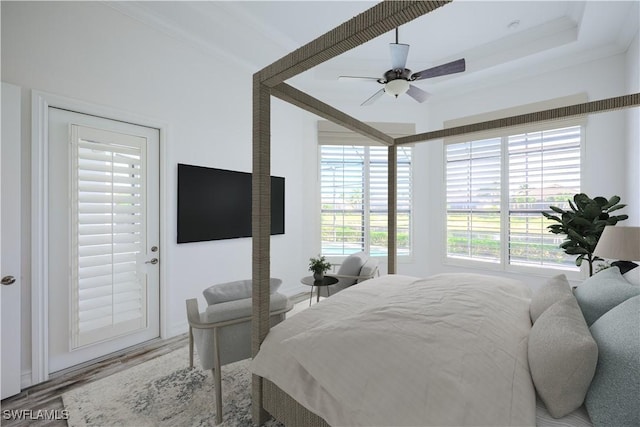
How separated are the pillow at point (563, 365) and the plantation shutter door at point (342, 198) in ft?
11.8

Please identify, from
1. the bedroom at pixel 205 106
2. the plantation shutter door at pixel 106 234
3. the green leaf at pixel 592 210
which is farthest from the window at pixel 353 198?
the plantation shutter door at pixel 106 234

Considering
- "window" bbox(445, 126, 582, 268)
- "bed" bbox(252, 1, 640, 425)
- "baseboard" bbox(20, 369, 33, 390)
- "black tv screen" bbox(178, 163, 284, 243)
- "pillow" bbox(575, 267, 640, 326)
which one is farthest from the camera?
"window" bbox(445, 126, 582, 268)

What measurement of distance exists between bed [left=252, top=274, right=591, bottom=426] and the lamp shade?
2.36ft

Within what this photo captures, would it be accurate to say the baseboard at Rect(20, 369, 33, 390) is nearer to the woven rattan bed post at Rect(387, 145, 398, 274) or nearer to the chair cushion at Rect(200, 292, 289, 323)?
the chair cushion at Rect(200, 292, 289, 323)

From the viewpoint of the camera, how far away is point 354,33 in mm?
1100

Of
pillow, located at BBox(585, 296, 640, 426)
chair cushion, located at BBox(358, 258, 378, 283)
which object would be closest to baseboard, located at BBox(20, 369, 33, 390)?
chair cushion, located at BBox(358, 258, 378, 283)

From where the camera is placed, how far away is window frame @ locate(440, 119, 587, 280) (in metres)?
3.50

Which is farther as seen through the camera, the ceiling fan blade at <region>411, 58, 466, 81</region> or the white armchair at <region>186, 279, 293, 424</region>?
the ceiling fan blade at <region>411, 58, 466, 81</region>

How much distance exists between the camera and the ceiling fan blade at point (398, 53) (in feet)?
8.38

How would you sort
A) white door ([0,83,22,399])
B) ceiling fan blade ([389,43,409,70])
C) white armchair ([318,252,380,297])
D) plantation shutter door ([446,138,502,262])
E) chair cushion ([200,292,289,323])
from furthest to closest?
plantation shutter door ([446,138,502,262]) < white armchair ([318,252,380,297]) < ceiling fan blade ([389,43,409,70]) < white door ([0,83,22,399]) < chair cushion ([200,292,289,323])

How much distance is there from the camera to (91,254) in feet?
7.80

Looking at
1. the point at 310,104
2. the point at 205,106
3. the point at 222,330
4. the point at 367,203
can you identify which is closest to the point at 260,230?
the point at 222,330

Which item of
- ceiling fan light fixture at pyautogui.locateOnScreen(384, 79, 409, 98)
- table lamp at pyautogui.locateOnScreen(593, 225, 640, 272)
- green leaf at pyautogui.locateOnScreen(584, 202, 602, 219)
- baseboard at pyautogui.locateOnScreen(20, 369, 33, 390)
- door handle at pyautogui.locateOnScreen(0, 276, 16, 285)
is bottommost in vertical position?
baseboard at pyautogui.locateOnScreen(20, 369, 33, 390)

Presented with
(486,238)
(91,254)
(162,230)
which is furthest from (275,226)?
(486,238)
